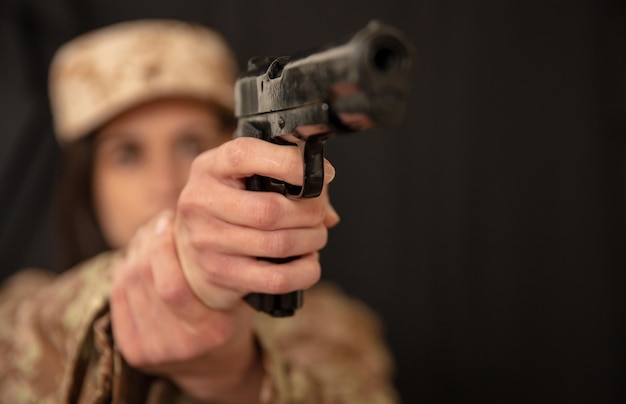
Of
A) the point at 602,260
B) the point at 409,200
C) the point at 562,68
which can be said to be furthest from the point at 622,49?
the point at 409,200

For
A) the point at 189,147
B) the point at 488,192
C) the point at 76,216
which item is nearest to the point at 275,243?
the point at 189,147

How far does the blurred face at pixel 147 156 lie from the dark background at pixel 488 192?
0.41 meters

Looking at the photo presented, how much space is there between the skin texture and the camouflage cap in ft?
1.31

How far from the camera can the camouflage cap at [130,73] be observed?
2.83 ft

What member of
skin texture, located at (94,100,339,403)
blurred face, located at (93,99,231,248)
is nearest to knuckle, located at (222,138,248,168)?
skin texture, located at (94,100,339,403)

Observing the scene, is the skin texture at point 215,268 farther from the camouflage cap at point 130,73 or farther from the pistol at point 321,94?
the camouflage cap at point 130,73

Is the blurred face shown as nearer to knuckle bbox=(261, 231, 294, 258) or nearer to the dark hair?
the dark hair

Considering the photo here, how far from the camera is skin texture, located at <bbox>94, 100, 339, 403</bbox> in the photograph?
1.31ft

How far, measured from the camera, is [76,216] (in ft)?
3.12

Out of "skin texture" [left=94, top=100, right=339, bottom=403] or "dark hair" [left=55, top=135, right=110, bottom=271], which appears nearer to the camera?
"skin texture" [left=94, top=100, right=339, bottom=403]

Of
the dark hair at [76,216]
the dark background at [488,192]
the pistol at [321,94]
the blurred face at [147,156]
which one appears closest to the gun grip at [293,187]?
the pistol at [321,94]

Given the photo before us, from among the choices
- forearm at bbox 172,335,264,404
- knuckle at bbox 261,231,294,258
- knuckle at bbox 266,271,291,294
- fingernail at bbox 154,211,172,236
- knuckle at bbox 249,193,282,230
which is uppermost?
knuckle at bbox 249,193,282,230

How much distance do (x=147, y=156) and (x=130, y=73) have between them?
136 mm

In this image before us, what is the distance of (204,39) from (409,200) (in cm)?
57
